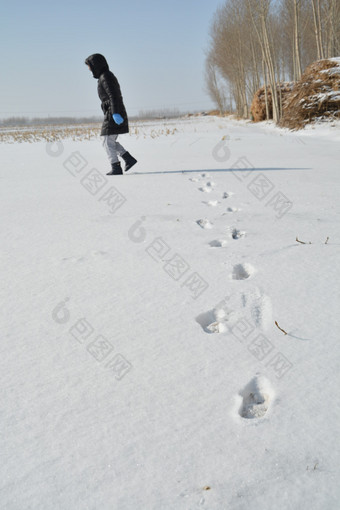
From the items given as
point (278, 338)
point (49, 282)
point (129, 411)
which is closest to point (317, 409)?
point (278, 338)

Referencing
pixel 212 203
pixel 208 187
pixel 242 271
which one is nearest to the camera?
pixel 242 271

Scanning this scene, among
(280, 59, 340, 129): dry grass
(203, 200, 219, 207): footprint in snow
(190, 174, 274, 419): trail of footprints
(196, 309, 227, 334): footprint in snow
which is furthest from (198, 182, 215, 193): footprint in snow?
(280, 59, 340, 129): dry grass

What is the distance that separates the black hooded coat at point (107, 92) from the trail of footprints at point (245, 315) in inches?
98.8

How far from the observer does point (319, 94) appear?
8852mm

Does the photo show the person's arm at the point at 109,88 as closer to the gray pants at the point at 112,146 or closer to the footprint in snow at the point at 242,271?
the gray pants at the point at 112,146

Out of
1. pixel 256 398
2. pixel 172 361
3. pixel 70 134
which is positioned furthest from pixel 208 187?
pixel 70 134

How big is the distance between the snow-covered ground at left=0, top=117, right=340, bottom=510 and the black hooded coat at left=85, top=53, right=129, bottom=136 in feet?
→ 6.25

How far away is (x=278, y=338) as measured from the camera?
1283 millimetres

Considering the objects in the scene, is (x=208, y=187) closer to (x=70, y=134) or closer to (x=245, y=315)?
(x=245, y=315)

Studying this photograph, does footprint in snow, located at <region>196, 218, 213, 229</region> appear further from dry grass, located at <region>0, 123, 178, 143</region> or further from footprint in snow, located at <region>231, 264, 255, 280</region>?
dry grass, located at <region>0, 123, 178, 143</region>

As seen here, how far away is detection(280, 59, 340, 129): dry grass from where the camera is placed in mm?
8688

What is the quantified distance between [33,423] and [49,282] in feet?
2.93

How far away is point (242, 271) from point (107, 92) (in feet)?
10.6

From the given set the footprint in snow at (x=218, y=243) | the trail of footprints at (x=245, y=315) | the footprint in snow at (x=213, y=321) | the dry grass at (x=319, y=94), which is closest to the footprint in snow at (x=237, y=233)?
the trail of footprints at (x=245, y=315)
